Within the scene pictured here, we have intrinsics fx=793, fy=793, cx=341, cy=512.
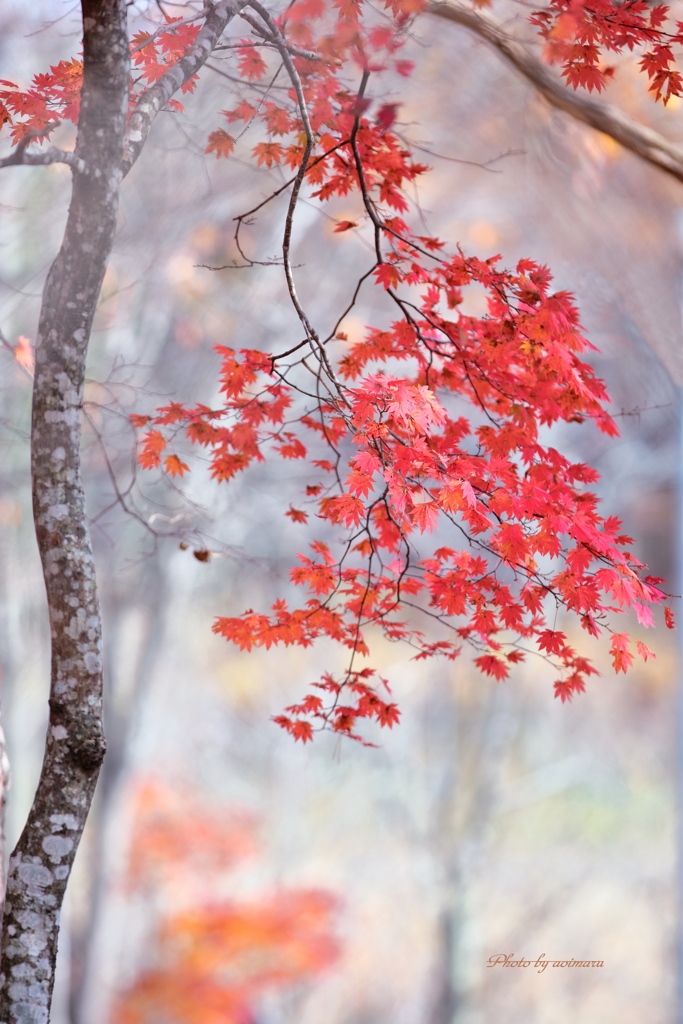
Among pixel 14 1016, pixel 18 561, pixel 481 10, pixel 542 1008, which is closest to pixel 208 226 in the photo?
pixel 18 561

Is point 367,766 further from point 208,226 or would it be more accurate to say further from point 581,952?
point 208,226

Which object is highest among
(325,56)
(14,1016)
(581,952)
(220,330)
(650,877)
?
(220,330)

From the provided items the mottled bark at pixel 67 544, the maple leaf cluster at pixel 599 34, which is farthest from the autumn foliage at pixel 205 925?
the maple leaf cluster at pixel 599 34

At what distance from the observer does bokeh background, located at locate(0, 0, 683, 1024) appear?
3.54 meters

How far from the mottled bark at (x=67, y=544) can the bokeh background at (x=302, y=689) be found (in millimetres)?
1497

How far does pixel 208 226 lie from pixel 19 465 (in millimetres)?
1535

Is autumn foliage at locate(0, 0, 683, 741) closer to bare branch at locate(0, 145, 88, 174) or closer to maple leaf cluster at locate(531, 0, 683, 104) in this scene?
maple leaf cluster at locate(531, 0, 683, 104)

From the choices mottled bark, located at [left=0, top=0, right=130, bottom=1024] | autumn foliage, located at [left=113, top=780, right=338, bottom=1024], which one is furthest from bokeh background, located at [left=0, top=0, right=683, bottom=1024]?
mottled bark, located at [left=0, top=0, right=130, bottom=1024]

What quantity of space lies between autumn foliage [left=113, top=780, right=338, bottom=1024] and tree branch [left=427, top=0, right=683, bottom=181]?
4.67 metres

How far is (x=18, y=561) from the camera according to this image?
3.83 m

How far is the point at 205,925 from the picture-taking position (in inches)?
196

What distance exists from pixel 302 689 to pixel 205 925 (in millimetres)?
1623

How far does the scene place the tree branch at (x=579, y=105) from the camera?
1.81 metres

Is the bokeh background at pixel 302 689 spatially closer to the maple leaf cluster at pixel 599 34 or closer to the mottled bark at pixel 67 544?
the maple leaf cluster at pixel 599 34
